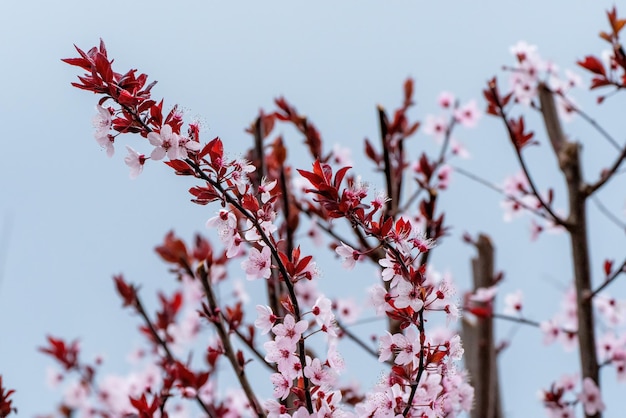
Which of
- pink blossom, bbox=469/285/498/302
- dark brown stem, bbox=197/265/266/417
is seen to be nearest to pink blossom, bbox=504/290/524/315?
pink blossom, bbox=469/285/498/302

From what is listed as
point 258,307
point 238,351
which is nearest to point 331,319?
point 258,307

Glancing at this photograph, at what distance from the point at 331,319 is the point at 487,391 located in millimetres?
1661

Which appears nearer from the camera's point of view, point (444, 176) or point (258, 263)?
point (258, 263)

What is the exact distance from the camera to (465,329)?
2.99m

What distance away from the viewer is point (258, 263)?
1169 millimetres

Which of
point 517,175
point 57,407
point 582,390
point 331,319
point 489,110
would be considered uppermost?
point 517,175

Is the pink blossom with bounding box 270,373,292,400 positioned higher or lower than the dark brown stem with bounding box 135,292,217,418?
lower

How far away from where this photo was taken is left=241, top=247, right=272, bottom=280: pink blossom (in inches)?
45.6

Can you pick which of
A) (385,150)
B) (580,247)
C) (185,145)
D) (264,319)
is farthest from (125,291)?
(580,247)

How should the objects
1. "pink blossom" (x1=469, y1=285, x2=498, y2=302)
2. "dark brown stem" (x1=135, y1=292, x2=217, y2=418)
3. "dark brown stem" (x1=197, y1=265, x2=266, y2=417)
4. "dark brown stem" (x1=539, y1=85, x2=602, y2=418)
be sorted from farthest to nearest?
"pink blossom" (x1=469, y1=285, x2=498, y2=302) → "dark brown stem" (x1=539, y1=85, x2=602, y2=418) → "dark brown stem" (x1=135, y1=292, x2=217, y2=418) → "dark brown stem" (x1=197, y1=265, x2=266, y2=417)

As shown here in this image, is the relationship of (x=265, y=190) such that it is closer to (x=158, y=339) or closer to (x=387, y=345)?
(x=387, y=345)

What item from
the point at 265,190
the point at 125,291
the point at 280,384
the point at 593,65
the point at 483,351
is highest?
the point at 593,65

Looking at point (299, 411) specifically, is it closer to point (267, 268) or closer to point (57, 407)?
point (267, 268)

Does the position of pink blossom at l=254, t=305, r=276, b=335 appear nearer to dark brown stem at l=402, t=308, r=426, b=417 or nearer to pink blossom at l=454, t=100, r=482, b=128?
dark brown stem at l=402, t=308, r=426, b=417
